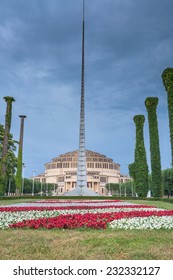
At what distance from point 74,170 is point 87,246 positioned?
326 feet

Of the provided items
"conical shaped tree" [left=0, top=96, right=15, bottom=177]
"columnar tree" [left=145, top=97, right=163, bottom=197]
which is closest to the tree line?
"columnar tree" [left=145, top=97, right=163, bottom=197]

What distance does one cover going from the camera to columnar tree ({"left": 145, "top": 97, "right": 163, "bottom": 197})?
94.5 feet

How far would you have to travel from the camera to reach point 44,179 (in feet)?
376

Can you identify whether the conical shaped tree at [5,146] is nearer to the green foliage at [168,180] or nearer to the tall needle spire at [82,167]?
the tall needle spire at [82,167]

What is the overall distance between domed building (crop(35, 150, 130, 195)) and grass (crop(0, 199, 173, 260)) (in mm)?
88961

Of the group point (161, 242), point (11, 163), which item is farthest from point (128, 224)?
point (11, 163)

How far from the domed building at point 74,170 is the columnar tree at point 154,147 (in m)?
65.2

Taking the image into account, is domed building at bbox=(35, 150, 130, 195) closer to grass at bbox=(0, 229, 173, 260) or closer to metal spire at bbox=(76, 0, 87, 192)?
metal spire at bbox=(76, 0, 87, 192)

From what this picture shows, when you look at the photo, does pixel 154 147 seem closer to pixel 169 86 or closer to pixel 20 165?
pixel 169 86

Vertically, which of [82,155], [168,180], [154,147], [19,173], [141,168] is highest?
[82,155]

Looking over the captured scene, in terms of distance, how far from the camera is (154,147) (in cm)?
2944

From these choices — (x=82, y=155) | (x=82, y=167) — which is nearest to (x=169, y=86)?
(x=82, y=155)
